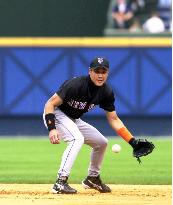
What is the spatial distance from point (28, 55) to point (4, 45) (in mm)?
551

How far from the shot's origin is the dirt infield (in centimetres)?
920

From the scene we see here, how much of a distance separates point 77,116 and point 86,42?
28.6ft

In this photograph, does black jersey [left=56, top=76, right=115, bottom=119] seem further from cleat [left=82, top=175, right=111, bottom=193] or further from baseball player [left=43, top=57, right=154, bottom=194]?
cleat [left=82, top=175, right=111, bottom=193]

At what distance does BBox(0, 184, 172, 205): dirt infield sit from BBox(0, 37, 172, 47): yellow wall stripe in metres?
8.03

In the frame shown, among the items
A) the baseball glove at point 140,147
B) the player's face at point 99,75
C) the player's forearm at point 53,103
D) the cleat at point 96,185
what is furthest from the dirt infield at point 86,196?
the player's face at point 99,75

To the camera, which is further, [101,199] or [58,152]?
[58,152]

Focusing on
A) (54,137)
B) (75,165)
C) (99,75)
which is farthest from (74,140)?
(75,165)

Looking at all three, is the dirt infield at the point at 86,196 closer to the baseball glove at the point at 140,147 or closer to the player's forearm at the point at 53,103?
the baseball glove at the point at 140,147

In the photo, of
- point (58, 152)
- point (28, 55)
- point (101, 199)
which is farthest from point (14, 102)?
point (101, 199)

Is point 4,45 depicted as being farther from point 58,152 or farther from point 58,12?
point 58,152

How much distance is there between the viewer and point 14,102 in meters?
18.9

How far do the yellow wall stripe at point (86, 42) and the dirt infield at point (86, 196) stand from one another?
8028mm

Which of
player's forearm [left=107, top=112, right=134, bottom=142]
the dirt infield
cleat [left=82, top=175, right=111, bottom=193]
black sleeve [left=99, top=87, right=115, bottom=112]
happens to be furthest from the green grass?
black sleeve [left=99, top=87, right=115, bottom=112]

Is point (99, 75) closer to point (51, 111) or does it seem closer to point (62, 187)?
point (51, 111)
